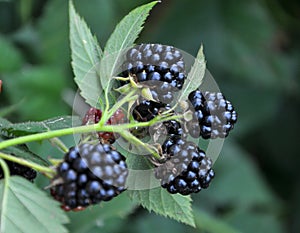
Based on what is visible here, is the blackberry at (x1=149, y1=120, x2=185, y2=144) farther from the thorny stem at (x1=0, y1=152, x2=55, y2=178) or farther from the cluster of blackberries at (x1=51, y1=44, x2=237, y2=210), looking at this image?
the thorny stem at (x1=0, y1=152, x2=55, y2=178)

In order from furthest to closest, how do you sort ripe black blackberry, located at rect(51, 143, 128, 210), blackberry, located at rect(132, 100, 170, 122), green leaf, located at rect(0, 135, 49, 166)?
1. blackberry, located at rect(132, 100, 170, 122)
2. green leaf, located at rect(0, 135, 49, 166)
3. ripe black blackberry, located at rect(51, 143, 128, 210)

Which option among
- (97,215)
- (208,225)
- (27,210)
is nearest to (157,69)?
(27,210)

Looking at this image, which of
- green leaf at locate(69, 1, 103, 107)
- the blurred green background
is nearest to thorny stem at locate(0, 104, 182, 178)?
green leaf at locate(69, 1, 103, 107)

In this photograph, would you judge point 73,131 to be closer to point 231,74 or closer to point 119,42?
point 119,42

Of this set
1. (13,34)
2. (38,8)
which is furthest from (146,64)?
(38,8)

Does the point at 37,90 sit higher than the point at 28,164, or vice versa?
the point at 28,164
